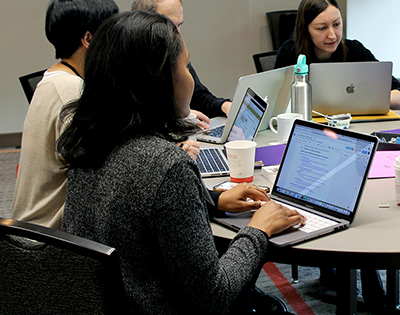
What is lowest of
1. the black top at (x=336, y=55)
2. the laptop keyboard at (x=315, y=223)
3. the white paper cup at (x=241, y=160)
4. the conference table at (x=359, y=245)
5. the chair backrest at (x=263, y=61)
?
the conference table at (x=359, y=245)

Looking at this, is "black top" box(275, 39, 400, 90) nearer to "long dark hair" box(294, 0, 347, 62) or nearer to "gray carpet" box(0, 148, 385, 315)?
"long dark hair" box(294, 0, 347, 62)

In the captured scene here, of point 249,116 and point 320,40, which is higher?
point 320,40

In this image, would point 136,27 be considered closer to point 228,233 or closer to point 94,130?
point 94,130

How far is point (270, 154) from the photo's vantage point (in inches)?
66.1

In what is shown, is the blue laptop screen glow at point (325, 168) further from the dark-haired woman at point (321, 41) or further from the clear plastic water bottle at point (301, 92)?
the dark-haired woman at point (321, 41)

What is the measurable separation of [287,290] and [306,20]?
57.8 inches

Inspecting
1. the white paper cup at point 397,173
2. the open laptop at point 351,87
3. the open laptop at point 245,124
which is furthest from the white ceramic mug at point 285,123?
the white paper cup at point 397,173

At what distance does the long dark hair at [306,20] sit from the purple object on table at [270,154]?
104 cm

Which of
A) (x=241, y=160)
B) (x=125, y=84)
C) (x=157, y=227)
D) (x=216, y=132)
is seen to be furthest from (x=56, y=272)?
(x=216, y=132)

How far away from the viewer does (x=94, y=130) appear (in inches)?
36.8

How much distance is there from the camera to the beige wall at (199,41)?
4.87m

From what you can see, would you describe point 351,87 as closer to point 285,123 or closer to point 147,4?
point 285,123

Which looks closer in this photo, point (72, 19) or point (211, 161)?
point (72, 19)

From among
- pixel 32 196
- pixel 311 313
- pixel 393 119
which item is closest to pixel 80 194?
pixel 32 196
